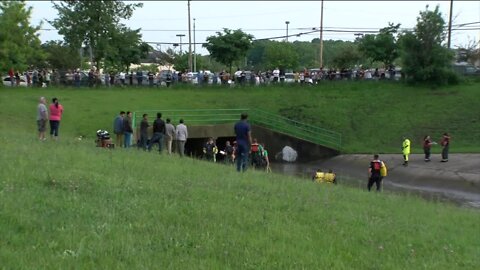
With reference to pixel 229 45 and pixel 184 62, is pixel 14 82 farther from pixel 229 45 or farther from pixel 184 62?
pixel 184 62

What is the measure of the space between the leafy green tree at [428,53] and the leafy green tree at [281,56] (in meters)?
38.3

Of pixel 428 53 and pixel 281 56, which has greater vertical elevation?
pixel 428 53

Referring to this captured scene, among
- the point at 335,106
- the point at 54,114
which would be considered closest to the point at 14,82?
the point at 335,106

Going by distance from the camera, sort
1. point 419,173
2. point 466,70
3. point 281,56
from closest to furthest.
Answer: point 419,173, point 466,70, point 281,56

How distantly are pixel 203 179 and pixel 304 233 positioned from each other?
17.5ft

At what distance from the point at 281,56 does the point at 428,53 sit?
41.8 metres

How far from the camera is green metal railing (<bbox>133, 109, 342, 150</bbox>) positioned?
35.7 meters

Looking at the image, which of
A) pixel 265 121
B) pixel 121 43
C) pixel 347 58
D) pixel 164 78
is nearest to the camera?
pixel 265 121

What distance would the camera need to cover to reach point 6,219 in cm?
688

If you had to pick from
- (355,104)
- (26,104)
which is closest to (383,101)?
(355,104)

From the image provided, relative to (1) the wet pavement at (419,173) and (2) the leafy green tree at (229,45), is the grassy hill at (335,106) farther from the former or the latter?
(2) the leafy green tree at (229,45)

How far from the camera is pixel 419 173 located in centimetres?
2878

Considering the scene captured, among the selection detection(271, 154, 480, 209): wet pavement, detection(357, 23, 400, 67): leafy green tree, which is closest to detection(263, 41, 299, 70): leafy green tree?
detection(357, 23, 400, 67): leafy green tree

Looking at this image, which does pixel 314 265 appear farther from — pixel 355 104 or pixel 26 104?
pixel 355 104
